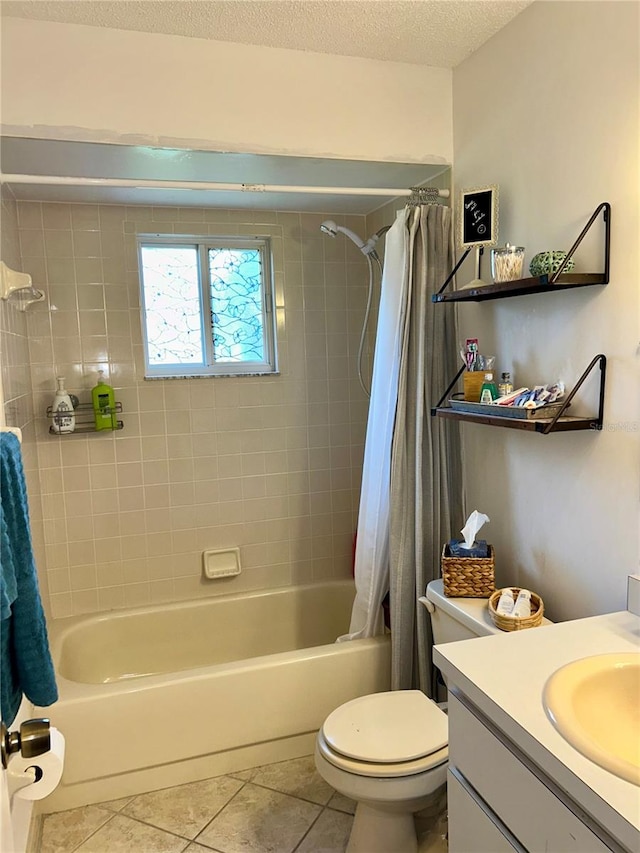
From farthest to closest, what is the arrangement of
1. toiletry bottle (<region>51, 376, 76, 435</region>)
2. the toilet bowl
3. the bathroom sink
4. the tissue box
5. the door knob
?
1. toiletry bottle (<region>51, 376, 76, 435</region>)
2. the tissue box
3. the toilet bowl
4. the bathroom sink
5. the door knob

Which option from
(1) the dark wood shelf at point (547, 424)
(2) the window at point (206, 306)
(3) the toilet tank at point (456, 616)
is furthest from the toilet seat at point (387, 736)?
(2) the window at point (206, 306)

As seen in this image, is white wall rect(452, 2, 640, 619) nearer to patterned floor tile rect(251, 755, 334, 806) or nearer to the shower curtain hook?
the shower curtain hook

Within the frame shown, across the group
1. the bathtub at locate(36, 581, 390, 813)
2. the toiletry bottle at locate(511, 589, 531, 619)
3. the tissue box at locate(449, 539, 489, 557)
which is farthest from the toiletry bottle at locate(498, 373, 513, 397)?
the bathtub at locate(36, 581, 390, 813)

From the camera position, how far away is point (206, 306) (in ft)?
9.84

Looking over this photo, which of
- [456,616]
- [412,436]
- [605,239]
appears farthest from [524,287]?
[456,616]

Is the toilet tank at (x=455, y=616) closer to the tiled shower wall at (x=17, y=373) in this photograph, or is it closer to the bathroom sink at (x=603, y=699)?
the bathroom sink at (x=603, y=699)

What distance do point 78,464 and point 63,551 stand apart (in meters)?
0.41

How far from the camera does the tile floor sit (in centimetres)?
191

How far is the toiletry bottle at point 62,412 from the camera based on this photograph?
8.63 feet

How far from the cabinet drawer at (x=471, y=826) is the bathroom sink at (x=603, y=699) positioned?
0.26 m

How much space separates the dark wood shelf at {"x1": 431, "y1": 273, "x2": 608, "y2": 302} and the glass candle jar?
4 centimetres

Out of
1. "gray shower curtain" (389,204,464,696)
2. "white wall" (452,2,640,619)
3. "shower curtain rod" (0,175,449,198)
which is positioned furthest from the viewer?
"gray shower curtain" (389,204,464,696)

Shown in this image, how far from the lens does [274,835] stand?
→ 77.0 inches

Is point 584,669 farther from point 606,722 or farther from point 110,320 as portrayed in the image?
point 110,320
